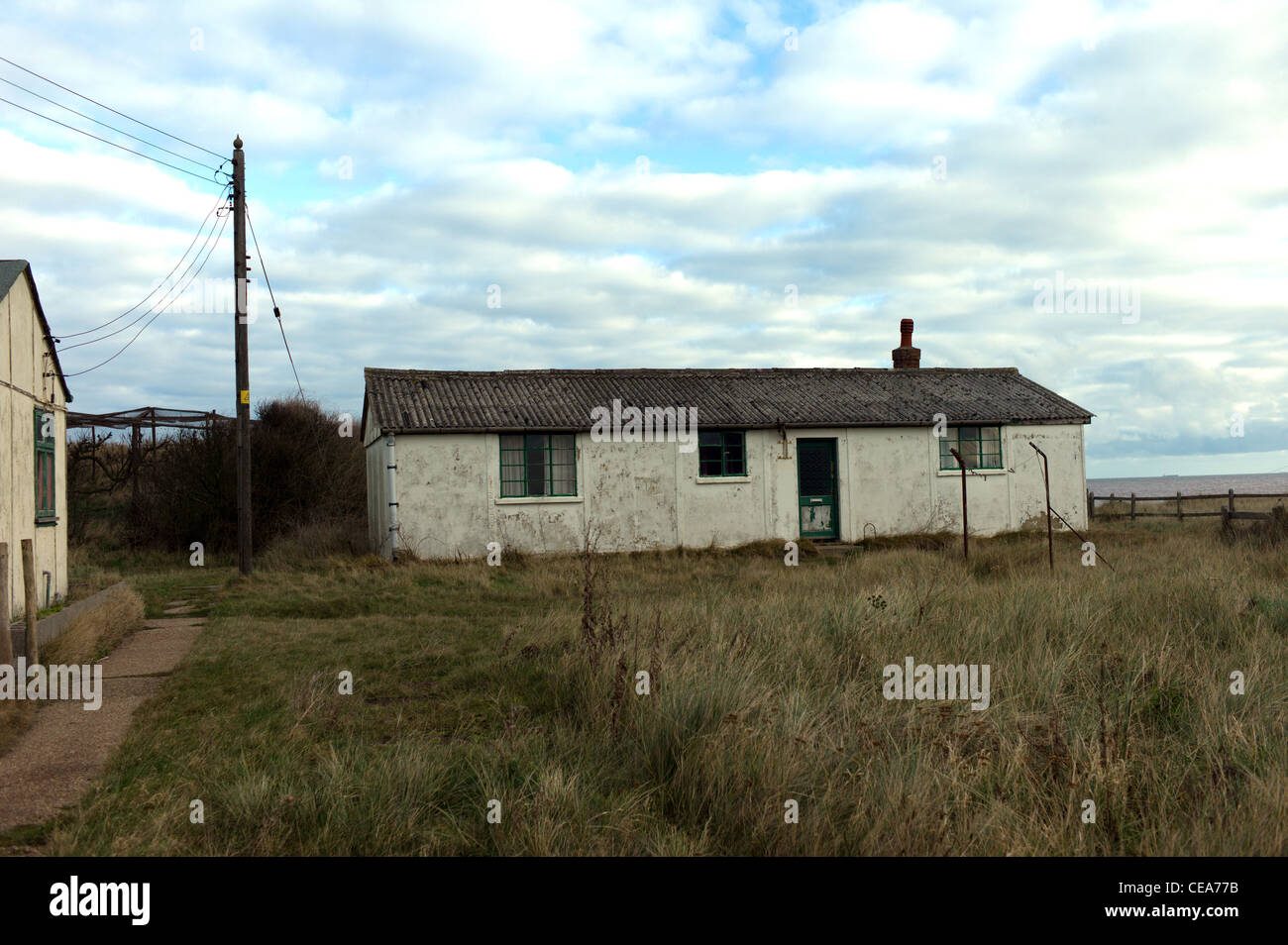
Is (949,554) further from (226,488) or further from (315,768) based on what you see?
(226,488)

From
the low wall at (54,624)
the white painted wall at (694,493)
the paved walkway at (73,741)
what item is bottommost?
the paved walkway at (73,741)

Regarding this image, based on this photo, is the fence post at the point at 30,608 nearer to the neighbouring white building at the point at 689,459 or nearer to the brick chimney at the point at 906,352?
the neighbouring white building at the point at 689,459

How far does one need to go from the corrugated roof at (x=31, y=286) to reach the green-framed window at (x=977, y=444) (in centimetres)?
1698

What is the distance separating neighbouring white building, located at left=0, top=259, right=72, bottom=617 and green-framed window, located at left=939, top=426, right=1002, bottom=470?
17051 mm

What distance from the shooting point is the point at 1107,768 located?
4.52 meters

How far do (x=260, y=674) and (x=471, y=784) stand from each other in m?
3.99

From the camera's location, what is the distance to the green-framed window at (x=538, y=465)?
18.4 metres

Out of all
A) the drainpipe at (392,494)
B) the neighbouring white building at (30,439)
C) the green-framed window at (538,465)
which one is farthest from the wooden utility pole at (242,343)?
the green-framed window at (538,465)

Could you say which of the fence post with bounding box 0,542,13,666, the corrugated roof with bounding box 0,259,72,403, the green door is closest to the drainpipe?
the corrugated roof with bounding box 0,259,72,403

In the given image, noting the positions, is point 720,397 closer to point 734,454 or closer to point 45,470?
point 734,454

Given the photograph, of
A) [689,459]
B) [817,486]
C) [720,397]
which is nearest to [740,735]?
[689,459]

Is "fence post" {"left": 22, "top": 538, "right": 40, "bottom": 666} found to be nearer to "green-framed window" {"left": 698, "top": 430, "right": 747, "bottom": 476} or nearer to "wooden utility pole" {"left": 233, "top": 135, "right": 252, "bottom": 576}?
"wooden utility pole" {"left": 233, "top": 135, "right": 252, "bottom": 576}

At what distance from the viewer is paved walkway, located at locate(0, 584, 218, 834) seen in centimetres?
483
